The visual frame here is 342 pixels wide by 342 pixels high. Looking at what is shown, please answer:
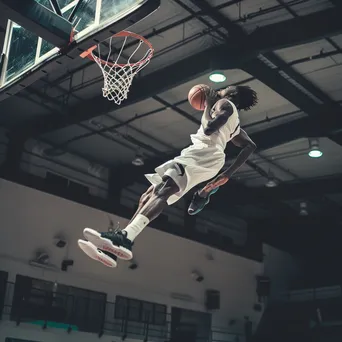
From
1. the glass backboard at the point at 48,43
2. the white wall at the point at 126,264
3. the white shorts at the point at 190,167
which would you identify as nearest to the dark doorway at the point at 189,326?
the white wall at the point at 126,264

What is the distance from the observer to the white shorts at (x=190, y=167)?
555cm

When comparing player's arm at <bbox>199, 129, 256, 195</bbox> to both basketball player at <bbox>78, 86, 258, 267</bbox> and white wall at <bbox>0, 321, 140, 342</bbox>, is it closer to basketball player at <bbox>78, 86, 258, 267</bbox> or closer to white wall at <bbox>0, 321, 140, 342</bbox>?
basketball player at <bbox>78, 86, 258, 267</bbox>

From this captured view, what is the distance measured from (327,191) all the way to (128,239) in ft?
48.7

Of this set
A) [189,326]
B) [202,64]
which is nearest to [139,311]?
[189,326]

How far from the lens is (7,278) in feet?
50.0

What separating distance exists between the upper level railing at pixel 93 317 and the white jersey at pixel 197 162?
1060 cm

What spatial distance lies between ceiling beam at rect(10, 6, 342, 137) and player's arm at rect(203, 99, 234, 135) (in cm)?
628

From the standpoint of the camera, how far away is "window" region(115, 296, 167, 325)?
17875mm

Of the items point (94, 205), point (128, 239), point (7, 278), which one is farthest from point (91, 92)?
point (128, 239)

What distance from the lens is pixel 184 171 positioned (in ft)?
18.3

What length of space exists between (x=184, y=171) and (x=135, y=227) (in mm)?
755

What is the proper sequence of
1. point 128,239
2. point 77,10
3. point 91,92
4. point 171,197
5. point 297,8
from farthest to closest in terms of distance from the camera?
1. point 91,92
2. point 297,8
3. point 77,10
4. point 171,197
5. point 128,239

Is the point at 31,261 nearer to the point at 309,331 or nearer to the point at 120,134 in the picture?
the point at 120,134

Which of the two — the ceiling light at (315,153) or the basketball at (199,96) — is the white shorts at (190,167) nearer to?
the basketball at (199,96)
